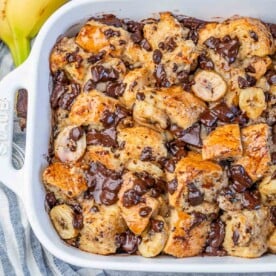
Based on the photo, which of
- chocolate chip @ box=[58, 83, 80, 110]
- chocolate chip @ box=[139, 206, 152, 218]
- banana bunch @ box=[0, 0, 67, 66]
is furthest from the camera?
banana bunch @ box=[0, 0, 67, 66]

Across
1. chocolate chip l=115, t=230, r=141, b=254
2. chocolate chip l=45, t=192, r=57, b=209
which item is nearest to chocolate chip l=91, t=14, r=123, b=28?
chocolate chip l=45, t=192, r=57, b=209

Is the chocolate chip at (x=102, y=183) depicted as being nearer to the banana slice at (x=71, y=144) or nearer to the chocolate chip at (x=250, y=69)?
the banana slice at (x=71, y=144)

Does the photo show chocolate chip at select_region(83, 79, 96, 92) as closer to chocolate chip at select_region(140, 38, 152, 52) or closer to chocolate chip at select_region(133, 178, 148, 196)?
chocolate chip at select_region(140, 38, 152, 52)

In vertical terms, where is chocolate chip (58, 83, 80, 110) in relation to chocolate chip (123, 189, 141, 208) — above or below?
above

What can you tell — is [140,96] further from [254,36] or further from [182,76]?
[254,36]

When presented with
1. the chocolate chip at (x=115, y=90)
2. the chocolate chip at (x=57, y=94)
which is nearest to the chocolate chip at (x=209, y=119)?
the chocolate chip at (x=115, y=90)

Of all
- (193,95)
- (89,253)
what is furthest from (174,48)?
(89,253)

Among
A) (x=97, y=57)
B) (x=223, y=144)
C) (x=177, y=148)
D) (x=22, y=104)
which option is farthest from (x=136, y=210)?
(x=22, y=104)
